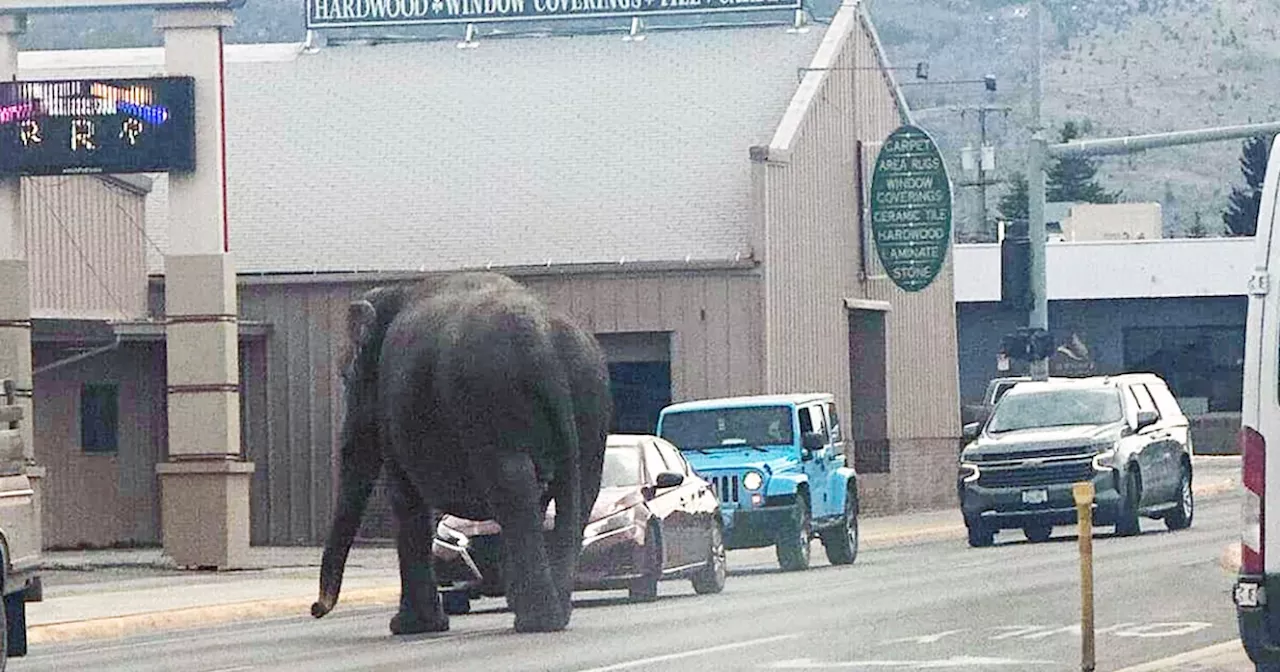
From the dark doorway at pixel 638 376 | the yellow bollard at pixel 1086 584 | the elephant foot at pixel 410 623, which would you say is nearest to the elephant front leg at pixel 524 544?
the elephant foot at pixel 410 623

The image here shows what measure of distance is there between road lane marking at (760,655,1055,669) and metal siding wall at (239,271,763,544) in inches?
974

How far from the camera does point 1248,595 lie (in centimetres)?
1399

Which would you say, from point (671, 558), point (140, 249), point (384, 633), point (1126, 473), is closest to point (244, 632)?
point (384, 633)

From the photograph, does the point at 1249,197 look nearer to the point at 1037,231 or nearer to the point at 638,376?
the point at 1037,231

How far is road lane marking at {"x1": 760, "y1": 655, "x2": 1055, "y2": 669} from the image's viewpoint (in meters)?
18.0

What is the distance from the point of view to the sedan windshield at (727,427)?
32.8 metres

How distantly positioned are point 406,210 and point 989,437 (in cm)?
1342

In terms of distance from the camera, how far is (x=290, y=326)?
4359 centimetres

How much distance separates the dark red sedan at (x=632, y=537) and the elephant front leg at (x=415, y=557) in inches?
42.1

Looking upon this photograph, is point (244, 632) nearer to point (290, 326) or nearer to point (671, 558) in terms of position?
point (671, 558)

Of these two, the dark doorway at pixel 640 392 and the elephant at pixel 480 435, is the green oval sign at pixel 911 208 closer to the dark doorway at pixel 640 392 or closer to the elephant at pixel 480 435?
the dark doorway at pixel 640 392

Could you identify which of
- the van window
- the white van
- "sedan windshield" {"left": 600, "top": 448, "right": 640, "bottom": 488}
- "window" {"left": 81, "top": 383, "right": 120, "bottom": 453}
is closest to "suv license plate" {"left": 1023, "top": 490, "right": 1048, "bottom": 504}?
the van window

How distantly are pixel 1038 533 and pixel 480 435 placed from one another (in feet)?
55.4

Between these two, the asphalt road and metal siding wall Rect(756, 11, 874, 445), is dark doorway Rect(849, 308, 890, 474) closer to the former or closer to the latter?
metal siding wall Rect(756, 11, 874, 445)
